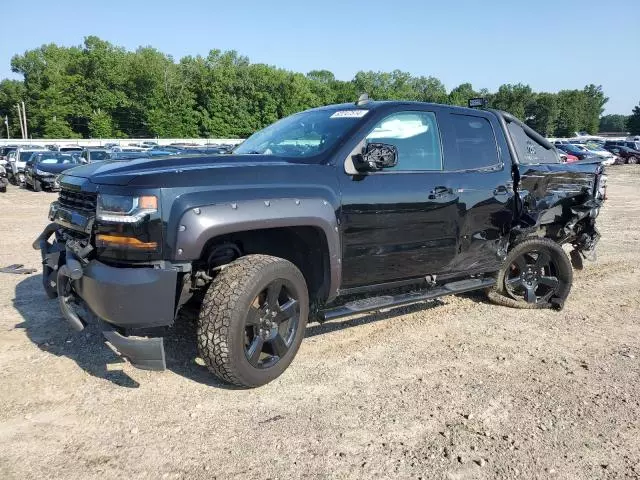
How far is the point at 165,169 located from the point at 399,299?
2050 millimetres

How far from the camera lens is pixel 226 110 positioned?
269 ft

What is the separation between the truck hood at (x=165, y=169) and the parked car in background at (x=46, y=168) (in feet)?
59.9

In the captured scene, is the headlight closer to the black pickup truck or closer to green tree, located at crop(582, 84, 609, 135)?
the black pickup truck

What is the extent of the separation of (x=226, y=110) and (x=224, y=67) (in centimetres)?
930

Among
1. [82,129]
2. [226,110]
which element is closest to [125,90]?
[82,129]

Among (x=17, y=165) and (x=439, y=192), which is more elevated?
(x=439, y=192)

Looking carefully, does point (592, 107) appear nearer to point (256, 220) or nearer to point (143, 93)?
point (143, 93)

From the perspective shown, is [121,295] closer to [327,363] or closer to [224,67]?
[327,363]

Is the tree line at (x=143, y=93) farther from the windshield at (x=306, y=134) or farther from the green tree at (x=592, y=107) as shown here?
the windshield at (x=306, y=134)

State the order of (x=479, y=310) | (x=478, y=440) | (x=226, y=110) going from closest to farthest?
(x=478, y=440) → (x=479, y=310) → (x=226, y=110)

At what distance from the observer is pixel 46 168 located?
2081 cm

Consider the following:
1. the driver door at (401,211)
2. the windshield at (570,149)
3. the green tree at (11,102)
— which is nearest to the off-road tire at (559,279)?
the driver door at (401,211)

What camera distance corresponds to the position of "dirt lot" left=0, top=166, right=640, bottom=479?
277 cm

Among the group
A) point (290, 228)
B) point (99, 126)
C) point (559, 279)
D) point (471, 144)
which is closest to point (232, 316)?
point (290, 228)
